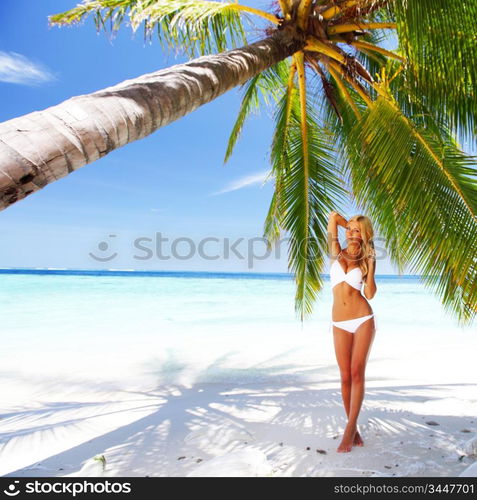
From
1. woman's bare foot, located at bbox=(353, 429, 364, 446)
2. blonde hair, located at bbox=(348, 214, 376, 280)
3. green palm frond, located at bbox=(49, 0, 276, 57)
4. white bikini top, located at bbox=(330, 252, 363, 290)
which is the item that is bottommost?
woman's bare foot, located at bbox=(353, 429, 364, 446)

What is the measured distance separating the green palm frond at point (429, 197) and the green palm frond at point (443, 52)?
29cm

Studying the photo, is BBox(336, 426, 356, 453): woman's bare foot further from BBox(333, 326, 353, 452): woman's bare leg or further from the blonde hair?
the blonde hair

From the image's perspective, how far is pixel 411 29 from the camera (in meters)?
2.66

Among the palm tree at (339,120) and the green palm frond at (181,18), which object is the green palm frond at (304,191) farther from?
the green palm frond at (181,18)

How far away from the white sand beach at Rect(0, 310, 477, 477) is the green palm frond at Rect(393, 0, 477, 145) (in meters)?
2.85

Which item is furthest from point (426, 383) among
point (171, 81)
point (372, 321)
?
point (171, 81)

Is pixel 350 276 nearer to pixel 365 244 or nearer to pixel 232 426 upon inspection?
pixel 365 244

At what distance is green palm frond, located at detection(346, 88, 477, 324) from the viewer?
98.1 inches

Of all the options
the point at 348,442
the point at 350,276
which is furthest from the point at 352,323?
the point at 348,442

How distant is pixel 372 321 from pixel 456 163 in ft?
4.82

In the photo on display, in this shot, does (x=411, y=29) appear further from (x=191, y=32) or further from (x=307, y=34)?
(x=191, y=32)

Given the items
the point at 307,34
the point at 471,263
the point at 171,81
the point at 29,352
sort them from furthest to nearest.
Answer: the point at 29,352 < the point at 307,34 < the point at 471,263 < the point at 171,81

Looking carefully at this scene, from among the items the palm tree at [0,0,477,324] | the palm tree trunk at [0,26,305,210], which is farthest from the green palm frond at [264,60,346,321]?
the palm tree trunk at [0,26,305,210]

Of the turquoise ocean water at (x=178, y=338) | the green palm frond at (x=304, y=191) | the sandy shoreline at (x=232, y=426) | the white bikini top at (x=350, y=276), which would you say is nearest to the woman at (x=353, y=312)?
the white bikini top at (x=350, y=276)
